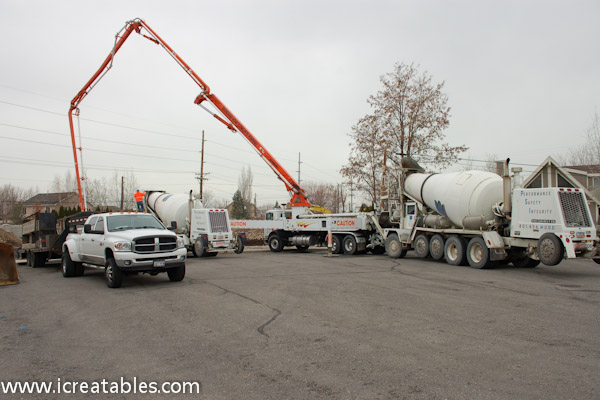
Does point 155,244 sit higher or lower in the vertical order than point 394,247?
higher

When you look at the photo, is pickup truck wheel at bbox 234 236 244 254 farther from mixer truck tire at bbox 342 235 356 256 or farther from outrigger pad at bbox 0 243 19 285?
outrigger pad at bbox 0 243 19 285

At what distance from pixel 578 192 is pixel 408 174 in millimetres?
8236

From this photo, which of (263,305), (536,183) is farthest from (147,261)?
(536,183)

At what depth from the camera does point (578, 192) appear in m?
14.3

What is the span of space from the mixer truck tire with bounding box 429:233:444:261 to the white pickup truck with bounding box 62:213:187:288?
10.6 meters

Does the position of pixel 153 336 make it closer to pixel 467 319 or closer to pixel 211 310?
pixel 211 310

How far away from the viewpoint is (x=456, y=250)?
17.4 metres

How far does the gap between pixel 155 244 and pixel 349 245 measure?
13.4 meters

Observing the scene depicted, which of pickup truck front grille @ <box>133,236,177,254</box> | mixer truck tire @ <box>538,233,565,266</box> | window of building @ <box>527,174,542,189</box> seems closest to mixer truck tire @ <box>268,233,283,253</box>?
pickup truck front grille @ <box>133,236,177,254</box>

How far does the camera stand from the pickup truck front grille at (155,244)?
11.5 meters

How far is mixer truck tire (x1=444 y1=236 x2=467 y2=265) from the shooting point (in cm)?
1692

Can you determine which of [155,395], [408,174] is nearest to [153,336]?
[155,395]

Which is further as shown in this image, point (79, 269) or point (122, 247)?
point (79, 269)

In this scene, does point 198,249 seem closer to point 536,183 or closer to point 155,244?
point 155,244
